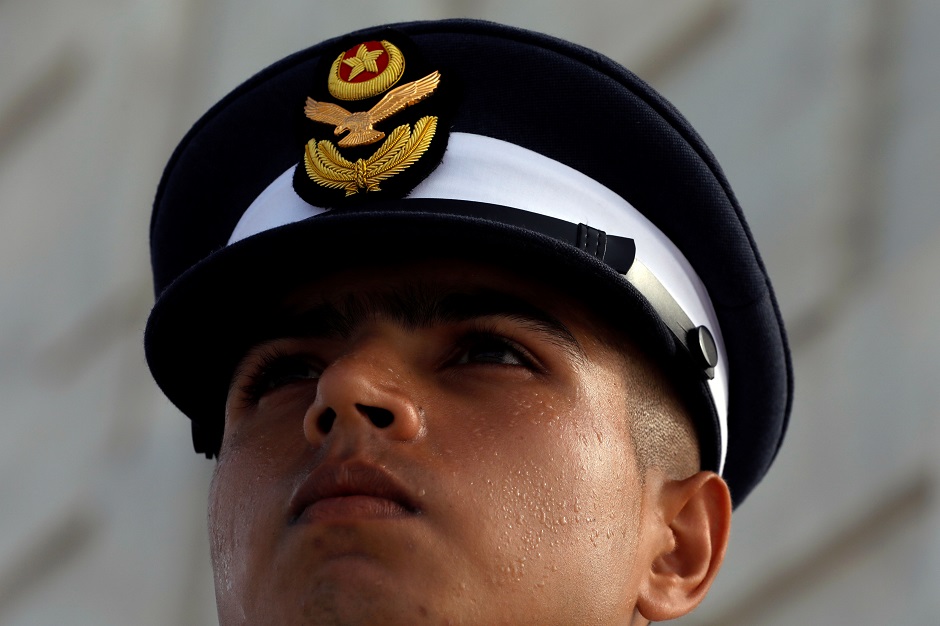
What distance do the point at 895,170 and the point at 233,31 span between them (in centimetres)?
208

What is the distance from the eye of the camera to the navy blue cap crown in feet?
6.19

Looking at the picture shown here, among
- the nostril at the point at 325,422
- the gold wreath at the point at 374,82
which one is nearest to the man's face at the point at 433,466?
the nostril at the point at 325,422

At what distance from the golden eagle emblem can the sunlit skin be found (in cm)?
18

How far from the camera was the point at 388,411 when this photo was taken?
1757 millimetres

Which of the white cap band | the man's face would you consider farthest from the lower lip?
the white cap band

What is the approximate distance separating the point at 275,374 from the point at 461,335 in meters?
0.32

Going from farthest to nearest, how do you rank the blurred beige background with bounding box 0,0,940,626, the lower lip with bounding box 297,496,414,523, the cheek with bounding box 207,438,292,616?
the blurred beige background with bounding box 0,0,940,626
the cheek with bounding box 207,438,292,616
the lower lip with bounding box 297,496,414,523

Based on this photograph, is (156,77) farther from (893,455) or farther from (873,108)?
(893,455)

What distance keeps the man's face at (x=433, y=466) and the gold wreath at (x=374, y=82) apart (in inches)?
9.6

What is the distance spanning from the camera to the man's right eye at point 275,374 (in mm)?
2021

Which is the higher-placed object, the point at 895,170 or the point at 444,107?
the point at 444,107

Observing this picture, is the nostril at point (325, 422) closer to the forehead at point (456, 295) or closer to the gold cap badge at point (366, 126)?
the forehead at point (456, 295)

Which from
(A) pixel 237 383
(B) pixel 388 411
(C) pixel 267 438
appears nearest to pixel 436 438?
(B) pixel 388 411

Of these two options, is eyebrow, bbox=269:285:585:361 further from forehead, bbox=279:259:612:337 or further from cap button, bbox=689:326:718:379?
cap button, bbox=689:326:718:379
